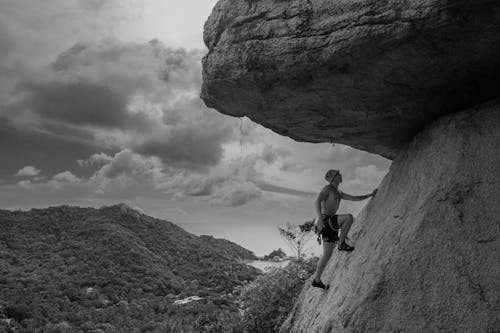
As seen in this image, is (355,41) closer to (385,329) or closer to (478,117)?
(478,117)

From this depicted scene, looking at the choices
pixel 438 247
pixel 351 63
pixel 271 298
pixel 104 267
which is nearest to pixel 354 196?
pixel 438 247

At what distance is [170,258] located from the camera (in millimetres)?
62812

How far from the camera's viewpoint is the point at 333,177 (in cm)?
1035

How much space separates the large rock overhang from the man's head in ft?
3.55

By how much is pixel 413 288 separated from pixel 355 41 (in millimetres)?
4216

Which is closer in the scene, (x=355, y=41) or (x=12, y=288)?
(x=355, y=41)

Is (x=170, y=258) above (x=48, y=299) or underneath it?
above

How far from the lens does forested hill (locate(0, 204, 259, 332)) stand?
44844 millimetres

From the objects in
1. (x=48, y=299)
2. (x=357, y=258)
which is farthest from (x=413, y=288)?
(x=48, y=299)

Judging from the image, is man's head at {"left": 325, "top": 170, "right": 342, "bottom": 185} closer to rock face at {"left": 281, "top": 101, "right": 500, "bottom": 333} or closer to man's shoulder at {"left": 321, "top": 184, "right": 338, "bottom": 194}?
man's shoulder at {"left": 321, "top": 184, "right": 338, "bottom": 194}

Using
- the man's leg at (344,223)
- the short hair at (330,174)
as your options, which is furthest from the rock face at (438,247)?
the short hair at (330,174)

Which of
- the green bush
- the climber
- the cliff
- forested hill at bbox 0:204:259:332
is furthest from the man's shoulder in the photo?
forested hill at bbox 0:204:259:332

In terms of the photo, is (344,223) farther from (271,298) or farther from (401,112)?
(271,298)

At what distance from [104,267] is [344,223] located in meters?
50.3
